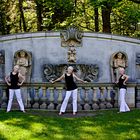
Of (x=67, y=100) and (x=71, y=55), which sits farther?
(x=71, y=55)

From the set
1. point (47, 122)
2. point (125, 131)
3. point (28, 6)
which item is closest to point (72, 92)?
point (47, 122)

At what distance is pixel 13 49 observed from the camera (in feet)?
62.3

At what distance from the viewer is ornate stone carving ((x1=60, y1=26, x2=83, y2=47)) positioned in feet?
61.9

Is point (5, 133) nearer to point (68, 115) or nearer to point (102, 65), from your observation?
point (68, 115)

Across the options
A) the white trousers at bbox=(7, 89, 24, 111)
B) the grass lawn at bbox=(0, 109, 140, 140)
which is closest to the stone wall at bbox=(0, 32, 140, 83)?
the white trousers at bbox=(7, 89, 24, 111)

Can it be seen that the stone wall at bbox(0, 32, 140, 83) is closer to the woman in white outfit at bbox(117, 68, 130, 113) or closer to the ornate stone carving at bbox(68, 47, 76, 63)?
the ornate stone carving at bbox(68, 47, 76, 63)

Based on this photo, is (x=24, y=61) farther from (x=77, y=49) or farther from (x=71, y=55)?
(x=77, y=49)

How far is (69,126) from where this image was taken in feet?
44.6

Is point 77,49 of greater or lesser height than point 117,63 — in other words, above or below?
above

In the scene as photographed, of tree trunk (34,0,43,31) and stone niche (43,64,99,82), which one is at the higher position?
A: tree trunk (34,0,43,31)

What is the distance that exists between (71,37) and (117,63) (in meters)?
2.27

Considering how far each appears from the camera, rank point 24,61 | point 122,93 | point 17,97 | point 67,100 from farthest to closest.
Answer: point 24,61 < point 122,93 < point 17,97 < point 67,100

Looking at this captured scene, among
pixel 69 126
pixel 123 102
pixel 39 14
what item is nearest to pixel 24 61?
pixel 123 102

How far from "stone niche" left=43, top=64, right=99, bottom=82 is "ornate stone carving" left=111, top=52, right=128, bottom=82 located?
2.46 ft
